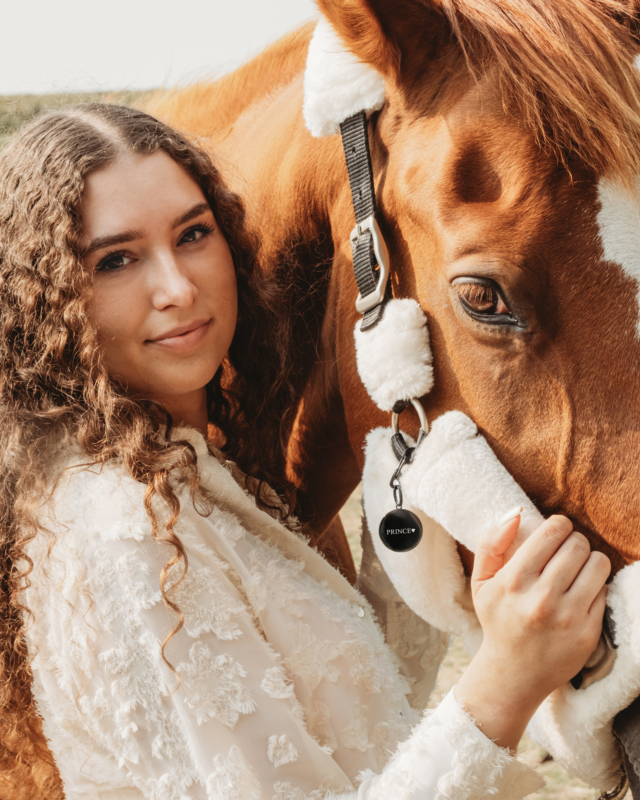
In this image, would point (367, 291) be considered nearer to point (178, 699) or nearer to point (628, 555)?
point (628, 555)

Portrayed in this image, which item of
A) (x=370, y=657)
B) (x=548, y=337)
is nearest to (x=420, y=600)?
(x=370, y=657)

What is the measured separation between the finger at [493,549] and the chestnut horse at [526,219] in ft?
0.25

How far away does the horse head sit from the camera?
100 cm

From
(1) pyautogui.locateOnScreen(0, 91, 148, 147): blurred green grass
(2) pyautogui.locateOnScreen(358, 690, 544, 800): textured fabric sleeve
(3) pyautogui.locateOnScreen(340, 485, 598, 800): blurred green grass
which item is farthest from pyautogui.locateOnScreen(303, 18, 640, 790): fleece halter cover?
(3) pyautogui.locateOnScreen(340, 485, 598, 800): blurred green grass

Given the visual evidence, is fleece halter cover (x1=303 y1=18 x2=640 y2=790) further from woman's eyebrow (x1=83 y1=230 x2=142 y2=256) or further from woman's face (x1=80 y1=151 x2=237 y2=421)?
woman's eyebrow (x1=83 y1=230 x2=142 y2=256)

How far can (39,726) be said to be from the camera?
1.30 m

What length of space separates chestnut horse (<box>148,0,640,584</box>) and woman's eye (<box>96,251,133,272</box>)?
476 mm

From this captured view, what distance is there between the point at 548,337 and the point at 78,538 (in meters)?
0.79

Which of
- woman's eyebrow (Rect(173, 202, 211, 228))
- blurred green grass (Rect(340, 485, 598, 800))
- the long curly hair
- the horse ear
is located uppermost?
the horse ear

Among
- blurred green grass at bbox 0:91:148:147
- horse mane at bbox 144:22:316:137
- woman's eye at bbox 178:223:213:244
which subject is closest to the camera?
woman's eye at bbox 178:223:213:244

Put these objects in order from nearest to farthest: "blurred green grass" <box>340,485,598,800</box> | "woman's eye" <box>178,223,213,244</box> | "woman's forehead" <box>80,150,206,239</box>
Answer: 1. "woman's forehead" <box>80,150,206,239</box>
2. "woman's eye" <box>178,223,213,244</box>
3. "blurred green grass" <box>340,485,598,800</box>

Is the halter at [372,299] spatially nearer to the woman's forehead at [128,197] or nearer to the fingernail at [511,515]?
the fingernail at [511,515]

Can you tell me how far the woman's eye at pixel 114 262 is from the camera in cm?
129

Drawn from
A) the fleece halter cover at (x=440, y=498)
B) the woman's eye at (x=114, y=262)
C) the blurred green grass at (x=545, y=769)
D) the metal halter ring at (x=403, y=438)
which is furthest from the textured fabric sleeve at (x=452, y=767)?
the blurred green grass at (x=545, y=769)
